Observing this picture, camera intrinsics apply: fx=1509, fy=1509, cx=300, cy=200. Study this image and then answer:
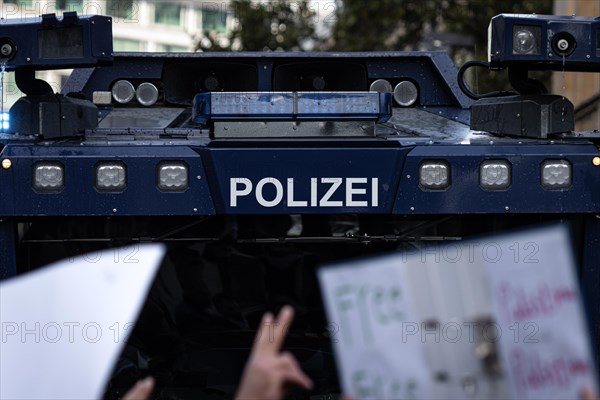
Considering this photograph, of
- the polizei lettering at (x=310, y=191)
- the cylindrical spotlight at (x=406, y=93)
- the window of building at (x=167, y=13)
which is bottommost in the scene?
the polizei lettering at (x=310, y=191)

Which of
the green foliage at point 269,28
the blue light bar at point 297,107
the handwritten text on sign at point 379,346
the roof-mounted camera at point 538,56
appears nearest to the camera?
the handwritten text on sign at point 379,346

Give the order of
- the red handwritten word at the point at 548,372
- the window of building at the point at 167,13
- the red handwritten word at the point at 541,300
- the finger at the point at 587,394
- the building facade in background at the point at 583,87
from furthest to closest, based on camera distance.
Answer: the window of building at the point at 167,13, the building facade in background at the point at 583,87, the red handwritten word at the point at 541,300, the red handwritten word at the point at 548,372, the finger at the point at 587,394

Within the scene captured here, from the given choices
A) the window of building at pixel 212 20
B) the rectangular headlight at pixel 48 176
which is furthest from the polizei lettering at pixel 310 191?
the window of building at pixel 212 20

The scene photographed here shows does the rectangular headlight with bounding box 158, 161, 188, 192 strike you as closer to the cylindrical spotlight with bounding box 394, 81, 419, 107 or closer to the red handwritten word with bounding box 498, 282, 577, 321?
the red handwritten word with bounding box 498, 282, 577, 321

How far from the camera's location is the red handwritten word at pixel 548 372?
415cm

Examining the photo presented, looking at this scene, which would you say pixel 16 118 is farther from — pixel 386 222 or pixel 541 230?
pixel 541 230

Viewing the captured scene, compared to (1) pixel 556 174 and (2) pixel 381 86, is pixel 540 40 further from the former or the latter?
(2) pixel 381 86

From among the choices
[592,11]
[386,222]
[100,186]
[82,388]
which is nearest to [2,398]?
[82,388]

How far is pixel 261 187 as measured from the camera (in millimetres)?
5883

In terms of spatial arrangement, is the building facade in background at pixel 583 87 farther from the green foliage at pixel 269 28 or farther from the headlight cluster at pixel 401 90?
the headlight cluster at pixel 401 90

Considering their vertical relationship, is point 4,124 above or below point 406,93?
below

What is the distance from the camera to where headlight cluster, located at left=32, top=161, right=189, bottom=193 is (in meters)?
5.95

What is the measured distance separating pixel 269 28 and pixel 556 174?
21250 millimetres

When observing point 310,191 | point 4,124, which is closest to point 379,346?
point 310,191
